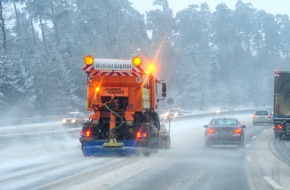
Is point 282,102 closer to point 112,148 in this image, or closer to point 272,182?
point 112,148

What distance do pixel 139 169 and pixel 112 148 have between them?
2.87m

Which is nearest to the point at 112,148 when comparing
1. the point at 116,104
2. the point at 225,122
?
the point at 116,104

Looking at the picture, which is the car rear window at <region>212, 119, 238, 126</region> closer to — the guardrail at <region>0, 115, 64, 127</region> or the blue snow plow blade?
the blue snow plow blade

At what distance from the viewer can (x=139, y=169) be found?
47.4 feet

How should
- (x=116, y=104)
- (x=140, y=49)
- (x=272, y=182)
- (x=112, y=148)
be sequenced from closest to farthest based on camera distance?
(x=272, y=182) → (x=112, y=148) → (x=116, y=104) → (x=140, y=49)

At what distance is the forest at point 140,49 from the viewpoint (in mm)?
57906

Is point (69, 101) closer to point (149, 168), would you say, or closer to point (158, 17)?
point (158, 17)

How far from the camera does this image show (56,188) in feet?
35.7

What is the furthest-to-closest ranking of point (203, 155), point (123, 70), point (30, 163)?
1. point (203, 155)
2. point (123, 70)
3. point (30, 163)

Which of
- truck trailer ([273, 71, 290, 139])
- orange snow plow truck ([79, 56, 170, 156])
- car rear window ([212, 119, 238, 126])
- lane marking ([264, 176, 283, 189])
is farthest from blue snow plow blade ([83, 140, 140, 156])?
truck trailer ([273, 71, 290, 139])

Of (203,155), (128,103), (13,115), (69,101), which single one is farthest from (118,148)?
(69,101)

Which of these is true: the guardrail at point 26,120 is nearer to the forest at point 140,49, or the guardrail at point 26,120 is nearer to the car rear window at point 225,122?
the forest at point 140,49

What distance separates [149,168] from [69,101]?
46153 mm

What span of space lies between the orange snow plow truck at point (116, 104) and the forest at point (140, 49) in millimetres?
34315
